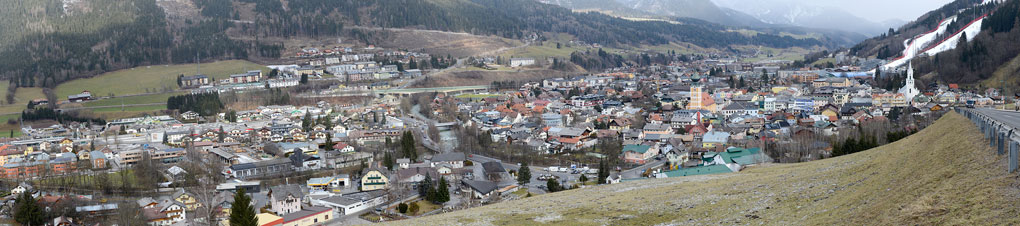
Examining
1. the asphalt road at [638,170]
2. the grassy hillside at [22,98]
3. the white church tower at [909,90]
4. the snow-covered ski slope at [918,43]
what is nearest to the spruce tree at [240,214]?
the asphalt road at [638,170]

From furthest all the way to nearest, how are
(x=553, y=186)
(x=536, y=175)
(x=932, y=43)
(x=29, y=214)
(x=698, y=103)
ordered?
(x=932, y=43)
(x=698, y=103)
(x=536, y=175)
(x=553, y=186)
(x=29, y=214)

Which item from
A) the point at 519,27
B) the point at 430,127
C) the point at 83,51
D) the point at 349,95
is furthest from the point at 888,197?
the point at 519,27

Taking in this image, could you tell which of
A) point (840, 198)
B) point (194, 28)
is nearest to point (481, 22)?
point (194, 28)

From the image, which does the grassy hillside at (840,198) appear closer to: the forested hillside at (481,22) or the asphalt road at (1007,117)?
the asphalt road at (1007,117)

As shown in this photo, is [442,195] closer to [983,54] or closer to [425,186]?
[425,186]

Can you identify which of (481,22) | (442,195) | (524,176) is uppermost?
(481,22)

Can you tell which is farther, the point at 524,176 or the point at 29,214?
the point at 524,176

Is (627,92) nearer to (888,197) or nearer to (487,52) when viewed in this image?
(487,52)
